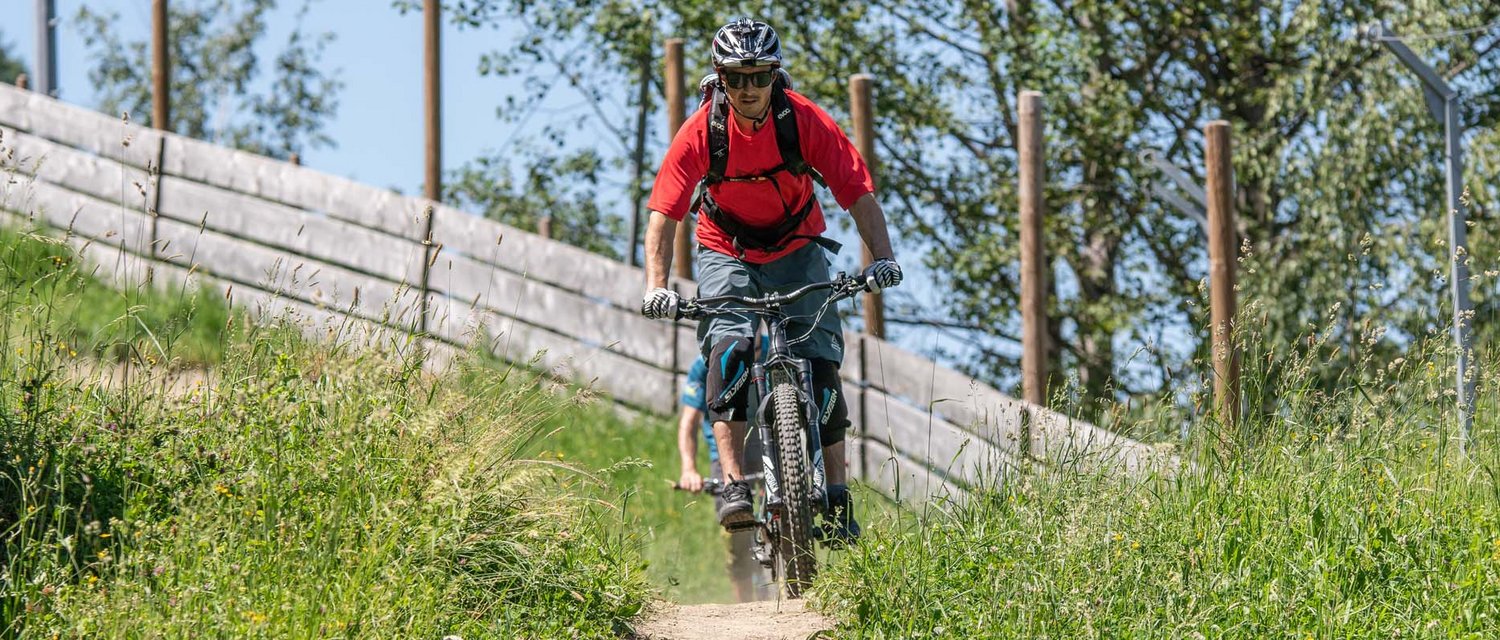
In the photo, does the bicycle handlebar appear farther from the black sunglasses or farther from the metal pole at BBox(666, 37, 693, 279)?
the metal pole at BBox(666, 37, 693, 279)

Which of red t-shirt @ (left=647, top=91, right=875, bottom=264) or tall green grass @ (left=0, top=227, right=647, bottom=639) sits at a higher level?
red t-shirt @ (left=647, top=91, right=875, bottom=264)

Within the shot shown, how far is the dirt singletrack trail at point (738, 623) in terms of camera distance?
16.3 feet

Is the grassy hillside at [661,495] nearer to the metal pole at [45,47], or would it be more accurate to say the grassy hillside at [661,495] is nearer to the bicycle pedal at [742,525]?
the bicycle pedal at [742,525]

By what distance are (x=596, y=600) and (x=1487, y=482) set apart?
2.66 metres

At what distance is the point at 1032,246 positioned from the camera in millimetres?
10102

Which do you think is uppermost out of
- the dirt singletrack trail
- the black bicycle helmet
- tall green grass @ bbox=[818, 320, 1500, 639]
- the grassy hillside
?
the black bicycle helmet

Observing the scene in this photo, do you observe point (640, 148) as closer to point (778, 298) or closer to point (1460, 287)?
point (1460, 287)

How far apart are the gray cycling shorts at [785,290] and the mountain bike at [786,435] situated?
0.26ft

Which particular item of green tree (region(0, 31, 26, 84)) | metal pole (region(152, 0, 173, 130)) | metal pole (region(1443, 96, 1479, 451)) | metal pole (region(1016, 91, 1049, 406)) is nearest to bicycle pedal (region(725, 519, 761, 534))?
metal pole (region(1443, 96, 1479, 451))

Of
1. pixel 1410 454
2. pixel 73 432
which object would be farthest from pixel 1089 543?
pixel 73 432

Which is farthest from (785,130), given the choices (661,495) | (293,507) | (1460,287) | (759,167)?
(661,495)

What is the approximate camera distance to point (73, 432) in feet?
15.9

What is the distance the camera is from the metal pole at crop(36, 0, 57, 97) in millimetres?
17516

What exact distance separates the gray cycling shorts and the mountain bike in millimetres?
79
